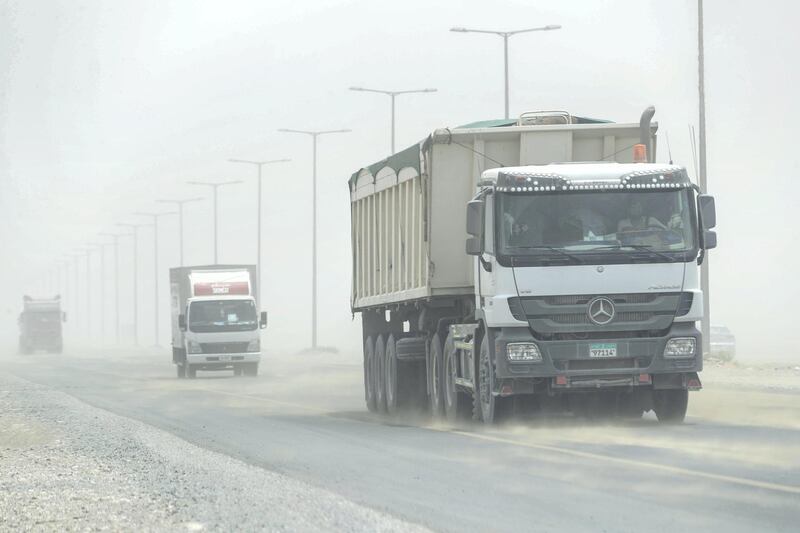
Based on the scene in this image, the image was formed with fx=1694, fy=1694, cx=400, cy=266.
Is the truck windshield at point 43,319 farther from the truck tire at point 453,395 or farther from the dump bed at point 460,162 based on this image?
the truck tire at point 453,395

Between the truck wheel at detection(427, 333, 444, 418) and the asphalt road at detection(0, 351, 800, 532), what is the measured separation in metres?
0.32

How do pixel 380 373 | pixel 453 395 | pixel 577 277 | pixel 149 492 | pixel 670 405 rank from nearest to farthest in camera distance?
pixel 149 492 < pixel 577 277 < pixel 670 405 < pixel 453 395 < pixel 380 373

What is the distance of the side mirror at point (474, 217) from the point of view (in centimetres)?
1906

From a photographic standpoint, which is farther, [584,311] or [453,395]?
[453,395]

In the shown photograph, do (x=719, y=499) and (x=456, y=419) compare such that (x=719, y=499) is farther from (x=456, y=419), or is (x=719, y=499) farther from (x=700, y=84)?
(x=700, y=84)

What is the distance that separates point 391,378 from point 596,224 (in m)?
6.68

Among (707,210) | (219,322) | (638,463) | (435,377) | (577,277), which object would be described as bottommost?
(638,463)

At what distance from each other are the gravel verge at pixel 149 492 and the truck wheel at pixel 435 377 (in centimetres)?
374

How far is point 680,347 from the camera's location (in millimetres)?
19125

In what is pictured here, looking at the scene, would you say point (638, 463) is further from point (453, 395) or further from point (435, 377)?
point (435, 377)

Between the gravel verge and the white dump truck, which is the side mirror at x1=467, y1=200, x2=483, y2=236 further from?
the gravel verge

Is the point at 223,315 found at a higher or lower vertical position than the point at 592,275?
lower

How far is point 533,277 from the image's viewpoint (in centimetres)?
1891

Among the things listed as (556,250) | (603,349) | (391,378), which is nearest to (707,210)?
(556,250)
